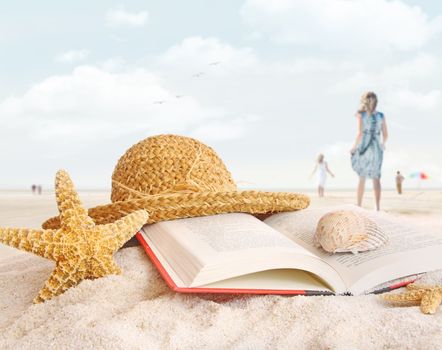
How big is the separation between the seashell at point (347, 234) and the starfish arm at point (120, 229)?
3.37ft

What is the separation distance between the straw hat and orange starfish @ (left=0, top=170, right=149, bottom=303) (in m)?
0.44

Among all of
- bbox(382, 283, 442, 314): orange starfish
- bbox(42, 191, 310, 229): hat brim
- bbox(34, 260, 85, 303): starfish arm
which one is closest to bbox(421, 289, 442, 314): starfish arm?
bbox(382, 283, 442, 314): orange starfish

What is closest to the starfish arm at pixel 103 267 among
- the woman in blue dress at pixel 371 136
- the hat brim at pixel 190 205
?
the hat brim at pixel 190 205

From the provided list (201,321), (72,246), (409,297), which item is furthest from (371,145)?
(201,321)

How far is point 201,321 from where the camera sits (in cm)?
230

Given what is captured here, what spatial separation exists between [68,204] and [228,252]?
41.6 inches

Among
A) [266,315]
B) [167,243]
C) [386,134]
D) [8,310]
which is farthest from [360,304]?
[386,134]

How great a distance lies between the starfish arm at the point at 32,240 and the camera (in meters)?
2.81

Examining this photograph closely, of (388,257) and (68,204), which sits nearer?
(388,257)

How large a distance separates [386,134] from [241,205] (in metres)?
6.83

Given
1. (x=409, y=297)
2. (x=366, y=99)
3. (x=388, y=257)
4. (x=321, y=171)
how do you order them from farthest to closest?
(x=321, y=171)
(x=366, y=99)
(x=388, y=257)
(x=409, y=297)

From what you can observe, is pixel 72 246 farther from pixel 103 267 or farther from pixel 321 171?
pixel 321 171

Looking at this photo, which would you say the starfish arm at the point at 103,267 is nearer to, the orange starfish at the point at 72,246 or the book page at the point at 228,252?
the orange starfish at the point at 72,246

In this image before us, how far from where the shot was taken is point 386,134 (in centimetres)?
953
